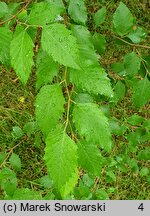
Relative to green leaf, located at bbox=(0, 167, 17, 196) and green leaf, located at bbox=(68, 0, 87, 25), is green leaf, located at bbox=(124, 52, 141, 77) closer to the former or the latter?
green leaf, located at bbox=(68, 0, 87, 25)

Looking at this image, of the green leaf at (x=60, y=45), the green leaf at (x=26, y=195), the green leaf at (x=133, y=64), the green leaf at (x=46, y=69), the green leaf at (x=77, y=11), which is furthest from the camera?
the green leaf at (x=26, y=195)

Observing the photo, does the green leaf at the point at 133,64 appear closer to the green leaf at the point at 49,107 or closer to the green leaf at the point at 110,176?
the green leaf at the point at 49,107

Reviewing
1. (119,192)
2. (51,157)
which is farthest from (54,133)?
(119,192)

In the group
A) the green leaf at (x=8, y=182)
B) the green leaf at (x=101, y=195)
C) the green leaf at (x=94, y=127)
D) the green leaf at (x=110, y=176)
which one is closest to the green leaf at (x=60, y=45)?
the green leaf at (x=94, y=127)

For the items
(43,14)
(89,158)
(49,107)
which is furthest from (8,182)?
(43,14)

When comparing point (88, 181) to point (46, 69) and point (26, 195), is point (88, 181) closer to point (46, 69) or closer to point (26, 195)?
point (26, 195)

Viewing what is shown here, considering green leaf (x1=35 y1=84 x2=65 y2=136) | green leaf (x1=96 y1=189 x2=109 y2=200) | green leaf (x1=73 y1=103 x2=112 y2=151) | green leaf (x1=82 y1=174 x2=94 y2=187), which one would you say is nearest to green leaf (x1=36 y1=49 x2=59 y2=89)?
green leaf (x1=35 y1=84 x2=65 y2=136)

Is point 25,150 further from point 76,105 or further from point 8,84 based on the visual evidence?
point 76,105
